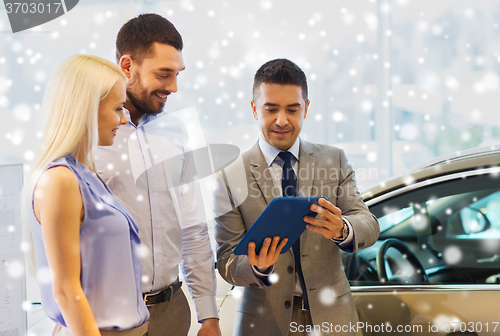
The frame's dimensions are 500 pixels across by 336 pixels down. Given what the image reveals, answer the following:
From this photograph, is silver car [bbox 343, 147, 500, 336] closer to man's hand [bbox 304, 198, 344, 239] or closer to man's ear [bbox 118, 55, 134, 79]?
man's hand [bbox 304, 198, 344, 239]

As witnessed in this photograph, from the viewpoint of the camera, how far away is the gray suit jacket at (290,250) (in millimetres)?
1226

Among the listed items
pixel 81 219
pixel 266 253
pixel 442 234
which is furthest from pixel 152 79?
pixel 442 234

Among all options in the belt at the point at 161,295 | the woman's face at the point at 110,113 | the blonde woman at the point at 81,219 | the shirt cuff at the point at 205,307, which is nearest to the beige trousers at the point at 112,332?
the blonde woman at the point at 81,219

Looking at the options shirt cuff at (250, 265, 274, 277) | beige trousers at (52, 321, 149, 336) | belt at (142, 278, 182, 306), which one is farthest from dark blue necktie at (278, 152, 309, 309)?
beige trousers at (52, 321, 149, 336)

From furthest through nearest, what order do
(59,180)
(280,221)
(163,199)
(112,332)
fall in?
1. (163,199)
2. (280,221)
3. (112,332)
4. (59,180)

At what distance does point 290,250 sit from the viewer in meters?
1.28

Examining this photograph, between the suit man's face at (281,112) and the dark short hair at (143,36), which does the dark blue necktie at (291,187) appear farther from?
the dark short hair at (143,36)

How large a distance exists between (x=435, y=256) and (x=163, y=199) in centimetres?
123

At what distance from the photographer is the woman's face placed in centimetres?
87

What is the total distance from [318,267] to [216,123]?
3.11 m

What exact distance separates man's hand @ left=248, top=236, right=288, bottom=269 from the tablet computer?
15 mm

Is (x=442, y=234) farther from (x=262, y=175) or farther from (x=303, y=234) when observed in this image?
(x=262, y=175)

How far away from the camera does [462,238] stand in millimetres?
1646

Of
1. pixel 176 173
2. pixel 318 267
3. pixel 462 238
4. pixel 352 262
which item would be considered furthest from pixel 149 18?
pixel 462 238
